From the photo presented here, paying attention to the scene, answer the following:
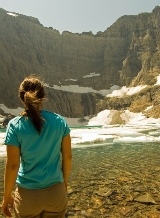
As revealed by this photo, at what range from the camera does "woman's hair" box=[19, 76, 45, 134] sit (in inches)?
127

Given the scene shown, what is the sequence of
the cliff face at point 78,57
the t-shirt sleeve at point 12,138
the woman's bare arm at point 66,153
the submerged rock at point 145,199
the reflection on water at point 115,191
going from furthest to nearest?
the cliff face at point 78,57 < the submerged rock at point 145,199 < the reflection on water at point 115,191 < the woman's bare arm at point 66,153 < the t-shirt sleeve at point 12,138

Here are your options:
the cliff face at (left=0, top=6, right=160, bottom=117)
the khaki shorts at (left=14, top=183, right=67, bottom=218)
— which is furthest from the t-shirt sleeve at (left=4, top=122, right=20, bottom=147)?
the cliff face at (left=0, top=6, right=160, bottom=117)

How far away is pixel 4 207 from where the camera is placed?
10.8 ft

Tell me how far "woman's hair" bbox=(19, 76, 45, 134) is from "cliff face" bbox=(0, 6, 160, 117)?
349 ft

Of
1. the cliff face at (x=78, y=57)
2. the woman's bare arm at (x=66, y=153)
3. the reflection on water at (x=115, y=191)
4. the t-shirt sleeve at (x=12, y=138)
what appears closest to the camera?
the t-shirt sleeve at (x=12, y=138)

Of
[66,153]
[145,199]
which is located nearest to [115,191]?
[145,199]

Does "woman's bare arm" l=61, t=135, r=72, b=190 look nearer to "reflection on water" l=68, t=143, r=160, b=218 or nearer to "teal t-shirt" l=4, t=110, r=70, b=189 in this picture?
"teal t-shirt" l=4, t=110, r=70, b=189

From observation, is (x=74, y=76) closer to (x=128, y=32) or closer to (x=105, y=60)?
(x=105, y=60)

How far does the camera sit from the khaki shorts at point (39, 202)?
3.21 m

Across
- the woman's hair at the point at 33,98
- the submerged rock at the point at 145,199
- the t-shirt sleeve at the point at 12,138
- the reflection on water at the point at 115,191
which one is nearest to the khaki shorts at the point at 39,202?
the t-shirt sleeve at the point at 12,138

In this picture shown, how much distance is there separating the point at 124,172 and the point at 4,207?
Answer: 10.2 m

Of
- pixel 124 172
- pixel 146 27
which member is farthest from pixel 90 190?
pixel 146 27

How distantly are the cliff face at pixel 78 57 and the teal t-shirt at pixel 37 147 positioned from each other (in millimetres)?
106557

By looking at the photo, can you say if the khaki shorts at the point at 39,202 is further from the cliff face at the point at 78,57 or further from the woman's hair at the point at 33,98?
the cliff face at the point at 78,57
